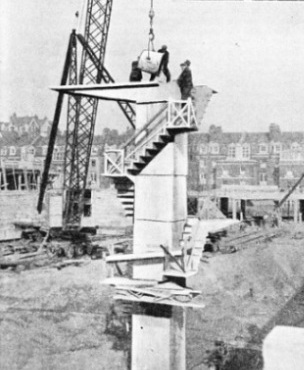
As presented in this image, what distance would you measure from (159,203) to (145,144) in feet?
4.18

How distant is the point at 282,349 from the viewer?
18.4ft

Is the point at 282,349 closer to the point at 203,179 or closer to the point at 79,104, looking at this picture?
the point at 79,104

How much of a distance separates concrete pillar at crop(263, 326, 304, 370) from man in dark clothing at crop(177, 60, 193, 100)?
18.9 feet

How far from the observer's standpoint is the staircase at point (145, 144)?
956 centimetres

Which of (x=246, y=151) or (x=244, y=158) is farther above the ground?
(x=246, y=151)

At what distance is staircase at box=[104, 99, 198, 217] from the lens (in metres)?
9.56

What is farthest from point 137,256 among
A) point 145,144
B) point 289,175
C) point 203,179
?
point 203,179

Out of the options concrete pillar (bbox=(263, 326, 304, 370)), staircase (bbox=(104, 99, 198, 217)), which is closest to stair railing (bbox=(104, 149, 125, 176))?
staircase (bbox=(104, 99, 198, 217))

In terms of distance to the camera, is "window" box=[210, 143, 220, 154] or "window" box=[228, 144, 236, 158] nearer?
"window" box=[228, 144, 236, 158]

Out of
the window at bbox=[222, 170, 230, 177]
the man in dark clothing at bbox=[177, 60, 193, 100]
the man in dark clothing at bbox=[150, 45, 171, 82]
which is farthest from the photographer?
the window at bbox=[222, 170, 230, 177]

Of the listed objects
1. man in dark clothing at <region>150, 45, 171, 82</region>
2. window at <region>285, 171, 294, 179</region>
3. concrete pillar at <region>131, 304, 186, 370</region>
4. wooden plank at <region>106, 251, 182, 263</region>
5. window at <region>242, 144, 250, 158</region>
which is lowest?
concrete pillar at <region>131, 304, 186, 370</region>

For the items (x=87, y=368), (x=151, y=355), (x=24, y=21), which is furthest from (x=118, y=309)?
(x=24, y=21)

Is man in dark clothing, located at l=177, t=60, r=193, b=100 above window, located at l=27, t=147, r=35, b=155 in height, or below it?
below

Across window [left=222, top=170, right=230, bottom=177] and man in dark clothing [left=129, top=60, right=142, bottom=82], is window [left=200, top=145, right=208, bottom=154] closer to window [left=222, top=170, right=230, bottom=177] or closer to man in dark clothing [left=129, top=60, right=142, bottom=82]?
window [left=222, top=170, right=230, bottom=177]
